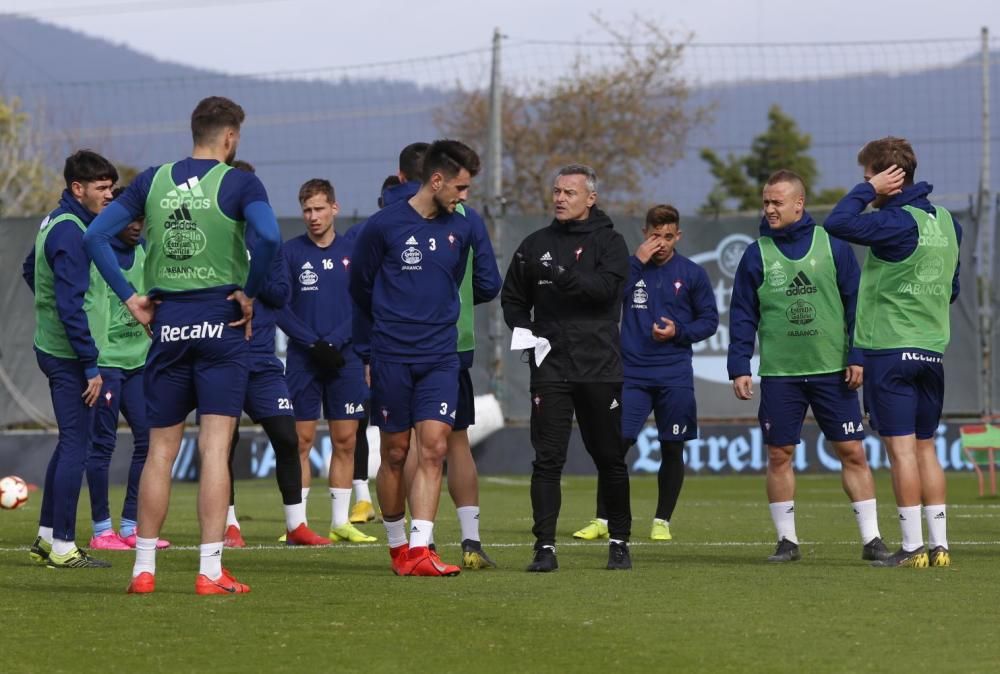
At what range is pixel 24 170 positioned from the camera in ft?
133

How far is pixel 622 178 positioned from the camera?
1751 inches

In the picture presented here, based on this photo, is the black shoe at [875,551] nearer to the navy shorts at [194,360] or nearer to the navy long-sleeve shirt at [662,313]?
the navy long-sleeve shirt at [662,313]

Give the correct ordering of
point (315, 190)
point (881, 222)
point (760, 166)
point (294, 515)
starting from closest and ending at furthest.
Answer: point (881, 222) → point (294, 515) → point (315, 190) → point (760, 166)

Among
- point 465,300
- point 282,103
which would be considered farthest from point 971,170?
point 465,300

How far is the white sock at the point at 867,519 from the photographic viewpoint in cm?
961

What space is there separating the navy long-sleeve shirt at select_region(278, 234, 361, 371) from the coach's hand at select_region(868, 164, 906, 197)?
424 cm

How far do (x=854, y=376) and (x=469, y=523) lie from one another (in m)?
2.26

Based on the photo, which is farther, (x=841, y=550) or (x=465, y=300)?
(x=841, y=550)

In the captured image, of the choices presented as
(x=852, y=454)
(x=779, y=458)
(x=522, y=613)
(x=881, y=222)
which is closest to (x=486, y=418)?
(x=779, y=458)

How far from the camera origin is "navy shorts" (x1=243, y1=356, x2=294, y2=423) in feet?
35.4

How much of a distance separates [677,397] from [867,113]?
19567 mm

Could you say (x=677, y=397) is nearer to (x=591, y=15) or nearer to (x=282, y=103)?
(x=282, y=103)

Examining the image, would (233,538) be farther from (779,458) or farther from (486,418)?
(486,418)

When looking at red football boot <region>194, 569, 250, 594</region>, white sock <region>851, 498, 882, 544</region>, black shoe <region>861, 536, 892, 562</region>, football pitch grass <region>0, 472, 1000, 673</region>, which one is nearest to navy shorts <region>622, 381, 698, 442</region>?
football pitch grass <region>0, 472, 1000, 673</region>
